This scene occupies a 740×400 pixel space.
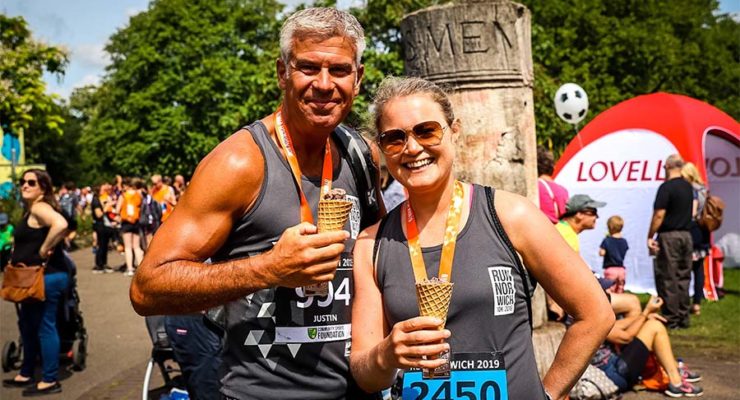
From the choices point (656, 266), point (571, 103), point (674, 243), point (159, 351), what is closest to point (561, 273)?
point (159, 351)

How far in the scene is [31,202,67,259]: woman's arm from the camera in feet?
24.2

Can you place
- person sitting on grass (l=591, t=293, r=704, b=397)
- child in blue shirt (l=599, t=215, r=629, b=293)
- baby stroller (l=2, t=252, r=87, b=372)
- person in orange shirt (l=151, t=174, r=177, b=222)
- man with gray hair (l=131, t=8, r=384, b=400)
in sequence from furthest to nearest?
person in orange shirt (l=151, t=174, r=177, b=222) → child in blue shirt (l=599, t=215, r=629, b=293) → baby stroller (l=2, t=252, r=87, b=372) → person sitting on grass (l=591, t=293, r=704, b=397) → man with gray hair (l=131, t=8, r=384, b=400)

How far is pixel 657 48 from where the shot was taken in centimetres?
2961

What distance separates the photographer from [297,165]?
269 cm

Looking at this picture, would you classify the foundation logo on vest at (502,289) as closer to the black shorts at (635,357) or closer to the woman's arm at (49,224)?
the black shorts at (635,357)

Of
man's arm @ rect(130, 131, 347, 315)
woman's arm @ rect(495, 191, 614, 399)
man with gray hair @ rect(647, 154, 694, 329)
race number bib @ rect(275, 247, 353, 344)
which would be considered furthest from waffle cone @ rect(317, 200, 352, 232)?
man with gray hair @ rect(647, 154, 694, 329)

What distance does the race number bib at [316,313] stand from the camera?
267 cm

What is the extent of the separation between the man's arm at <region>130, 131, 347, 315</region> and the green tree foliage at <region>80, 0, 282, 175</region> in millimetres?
28165

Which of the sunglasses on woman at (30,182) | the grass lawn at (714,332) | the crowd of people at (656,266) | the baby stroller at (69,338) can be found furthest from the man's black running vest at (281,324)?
the grass lawn at (714,332)

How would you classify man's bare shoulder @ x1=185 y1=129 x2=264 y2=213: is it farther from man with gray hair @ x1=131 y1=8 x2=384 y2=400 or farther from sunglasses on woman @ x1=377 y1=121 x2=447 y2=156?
sunglasses on woman @ x1=377 y1=121 x2=447 y2=156

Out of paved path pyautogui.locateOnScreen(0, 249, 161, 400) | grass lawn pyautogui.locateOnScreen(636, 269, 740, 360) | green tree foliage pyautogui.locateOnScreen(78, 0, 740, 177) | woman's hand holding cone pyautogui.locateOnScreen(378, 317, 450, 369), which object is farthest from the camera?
green tree foliage pyautogui.locateOnScreen(78, 0, 740, 177)

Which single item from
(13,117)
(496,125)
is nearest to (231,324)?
(496,125)

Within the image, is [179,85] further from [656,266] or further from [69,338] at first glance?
[656,266]

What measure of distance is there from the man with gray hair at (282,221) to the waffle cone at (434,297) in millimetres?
446
